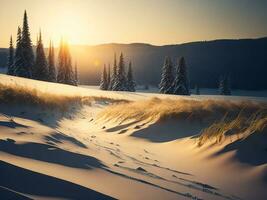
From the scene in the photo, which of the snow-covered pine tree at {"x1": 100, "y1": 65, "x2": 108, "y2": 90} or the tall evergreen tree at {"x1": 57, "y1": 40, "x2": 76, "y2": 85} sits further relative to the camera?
the snow-covered pine tree at {"x1": 100, "y1": 65, "x2": 108, "y2": 90}

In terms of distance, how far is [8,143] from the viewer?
12.1ft

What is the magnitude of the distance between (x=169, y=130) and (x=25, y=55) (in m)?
36.9

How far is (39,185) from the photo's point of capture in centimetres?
246

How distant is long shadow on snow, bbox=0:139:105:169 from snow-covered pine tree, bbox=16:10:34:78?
3821 centimetres

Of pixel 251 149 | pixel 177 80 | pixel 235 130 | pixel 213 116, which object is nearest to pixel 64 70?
pixel 177 80

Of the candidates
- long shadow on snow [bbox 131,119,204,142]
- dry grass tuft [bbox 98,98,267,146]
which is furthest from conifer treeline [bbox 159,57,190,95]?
long shadow on snow [bbox 131,119,204,142]

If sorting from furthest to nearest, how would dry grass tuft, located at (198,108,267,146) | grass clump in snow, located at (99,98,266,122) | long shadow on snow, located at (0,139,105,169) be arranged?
1. grass clump in snow, located at (99,98,266,122)
2. dry grass tuft, located at (198,108,267,146)
3. long shadow on snow, located at (0,139,105,169)

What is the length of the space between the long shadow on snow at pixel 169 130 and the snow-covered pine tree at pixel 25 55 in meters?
34.7

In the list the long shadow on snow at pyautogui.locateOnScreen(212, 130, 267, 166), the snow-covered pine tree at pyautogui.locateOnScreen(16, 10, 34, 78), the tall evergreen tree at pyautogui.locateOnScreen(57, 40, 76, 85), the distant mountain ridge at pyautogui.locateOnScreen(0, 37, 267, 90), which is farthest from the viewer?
the distant mountain ridge at pyautogui.locateOnScreen(0, 37, 267, 90)

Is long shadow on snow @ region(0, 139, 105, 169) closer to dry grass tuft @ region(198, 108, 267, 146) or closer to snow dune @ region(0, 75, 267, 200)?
snow dune @ region(0, 75, 267, 200)

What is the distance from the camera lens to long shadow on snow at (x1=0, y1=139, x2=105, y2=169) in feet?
11.2

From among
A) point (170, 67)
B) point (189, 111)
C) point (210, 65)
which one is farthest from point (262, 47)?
point (189, 111)

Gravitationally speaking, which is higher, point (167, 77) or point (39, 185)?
point (167, 77)

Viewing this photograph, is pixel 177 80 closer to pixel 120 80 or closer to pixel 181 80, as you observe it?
pixel 181 80
